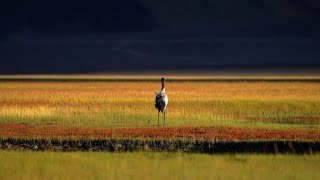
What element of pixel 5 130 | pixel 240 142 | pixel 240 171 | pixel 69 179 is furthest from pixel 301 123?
pixel 69 179

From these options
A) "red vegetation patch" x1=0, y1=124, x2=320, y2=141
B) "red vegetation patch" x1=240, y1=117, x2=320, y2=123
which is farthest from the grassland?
"red vegetation patch" x1=240, y1=117, x2=320, y2=123

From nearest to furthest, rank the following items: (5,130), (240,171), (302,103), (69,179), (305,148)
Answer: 1. (69,179)
2. (240,171)
3. (305,148)
4. (5,130)
5. (302,103)

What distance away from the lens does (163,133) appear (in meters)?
23.3

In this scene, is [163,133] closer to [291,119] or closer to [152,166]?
[152,166]

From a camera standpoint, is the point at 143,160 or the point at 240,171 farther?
the point at 143,160

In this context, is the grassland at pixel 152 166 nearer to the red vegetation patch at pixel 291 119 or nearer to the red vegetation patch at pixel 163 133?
the red vegetation patch at pixel 163 133

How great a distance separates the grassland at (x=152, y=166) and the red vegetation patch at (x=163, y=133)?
4.04 metres

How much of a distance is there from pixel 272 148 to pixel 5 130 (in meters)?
10.3

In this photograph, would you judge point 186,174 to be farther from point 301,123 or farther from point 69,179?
point 301,123

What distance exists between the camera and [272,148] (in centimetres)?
1945

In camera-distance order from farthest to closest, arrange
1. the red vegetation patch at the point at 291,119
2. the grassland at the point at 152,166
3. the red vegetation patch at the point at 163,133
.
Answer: the red vegetation patch at the point at 291,119 < the red vegetation patch at the point at 163,133 < the grassland at the point at 152,166

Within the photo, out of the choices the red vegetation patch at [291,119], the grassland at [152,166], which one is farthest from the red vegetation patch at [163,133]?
the red vegetation patch at [291,119]

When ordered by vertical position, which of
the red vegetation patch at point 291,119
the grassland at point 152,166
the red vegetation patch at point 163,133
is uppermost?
the red vegetation patch at point 291,119

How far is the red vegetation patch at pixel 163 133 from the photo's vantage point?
2216cm
